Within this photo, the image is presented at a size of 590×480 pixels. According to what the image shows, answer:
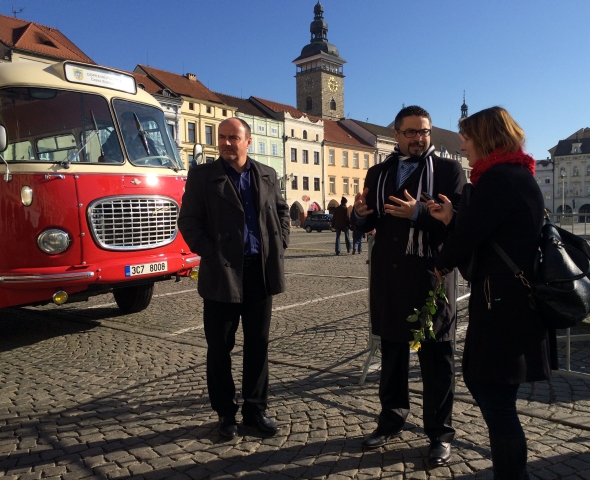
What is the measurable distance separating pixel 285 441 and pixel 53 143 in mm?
4425

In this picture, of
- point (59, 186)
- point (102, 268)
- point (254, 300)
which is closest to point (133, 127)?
point (59, 186)

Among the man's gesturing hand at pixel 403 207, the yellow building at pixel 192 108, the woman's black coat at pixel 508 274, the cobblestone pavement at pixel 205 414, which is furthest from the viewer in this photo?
the yellow building at pixel 192 108

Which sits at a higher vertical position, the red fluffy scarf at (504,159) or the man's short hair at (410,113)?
the man's short hair at (410,113)

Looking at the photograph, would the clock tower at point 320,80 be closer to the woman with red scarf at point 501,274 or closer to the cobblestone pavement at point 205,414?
the cobblestone pavement at point 205,414

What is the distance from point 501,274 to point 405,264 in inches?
30.3

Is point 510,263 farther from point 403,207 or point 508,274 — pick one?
point 403,207

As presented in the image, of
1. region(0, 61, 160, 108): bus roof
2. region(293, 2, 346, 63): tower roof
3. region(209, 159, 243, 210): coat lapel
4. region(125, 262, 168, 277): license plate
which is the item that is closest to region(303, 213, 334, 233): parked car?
region(0, 61, 160, 108): bus roof

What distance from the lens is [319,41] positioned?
88.8 metres

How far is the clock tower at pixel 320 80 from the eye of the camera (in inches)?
3214

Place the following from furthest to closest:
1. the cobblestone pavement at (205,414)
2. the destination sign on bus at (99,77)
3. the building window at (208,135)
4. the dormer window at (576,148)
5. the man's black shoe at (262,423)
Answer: the dormer window at (576,148), the building window at (208,135), the destination sign on bus at (99,77), the man's black shoe at (262,423), the cobblestone pavement at (205,414)

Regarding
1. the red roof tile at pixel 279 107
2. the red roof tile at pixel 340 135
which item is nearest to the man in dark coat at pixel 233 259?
the red roof tile at pixel 279 107

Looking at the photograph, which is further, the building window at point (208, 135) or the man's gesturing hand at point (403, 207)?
the building window at point (208, 135)

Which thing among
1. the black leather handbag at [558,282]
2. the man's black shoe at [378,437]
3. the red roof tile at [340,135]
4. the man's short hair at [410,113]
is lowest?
the man's black shoe at [378,437]

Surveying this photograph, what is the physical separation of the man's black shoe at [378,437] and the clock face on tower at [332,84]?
8293 cm
